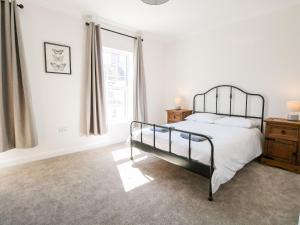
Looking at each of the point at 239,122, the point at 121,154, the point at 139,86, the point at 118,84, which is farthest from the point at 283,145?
the point at 118,84

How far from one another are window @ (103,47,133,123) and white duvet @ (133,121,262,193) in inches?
58.4

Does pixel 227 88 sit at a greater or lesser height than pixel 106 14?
lesser

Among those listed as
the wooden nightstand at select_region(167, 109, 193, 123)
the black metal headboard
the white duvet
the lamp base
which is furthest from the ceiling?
the white duvet

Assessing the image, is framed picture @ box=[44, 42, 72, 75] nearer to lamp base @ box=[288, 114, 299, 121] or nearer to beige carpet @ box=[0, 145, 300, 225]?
beige carpet @ box=[0, 145, 300, 225]

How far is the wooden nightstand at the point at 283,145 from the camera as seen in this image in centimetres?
264

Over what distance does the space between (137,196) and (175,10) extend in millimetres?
3062

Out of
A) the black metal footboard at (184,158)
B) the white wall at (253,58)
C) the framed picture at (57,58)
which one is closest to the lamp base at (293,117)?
the white wall at (253,58)

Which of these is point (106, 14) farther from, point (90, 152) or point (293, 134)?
point (293, 134)

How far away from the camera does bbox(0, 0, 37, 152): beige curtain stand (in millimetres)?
2561

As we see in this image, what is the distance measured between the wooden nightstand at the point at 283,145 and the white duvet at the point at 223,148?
0.16 m

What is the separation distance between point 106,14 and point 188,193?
11.0 feet

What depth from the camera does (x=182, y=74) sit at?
4.64 meters

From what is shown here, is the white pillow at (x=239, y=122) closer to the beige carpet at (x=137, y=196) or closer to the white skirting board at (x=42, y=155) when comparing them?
the beige carpet at (x=137, y=196)

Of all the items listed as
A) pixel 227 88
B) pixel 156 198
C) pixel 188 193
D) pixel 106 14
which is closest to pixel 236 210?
pixel 188 193
